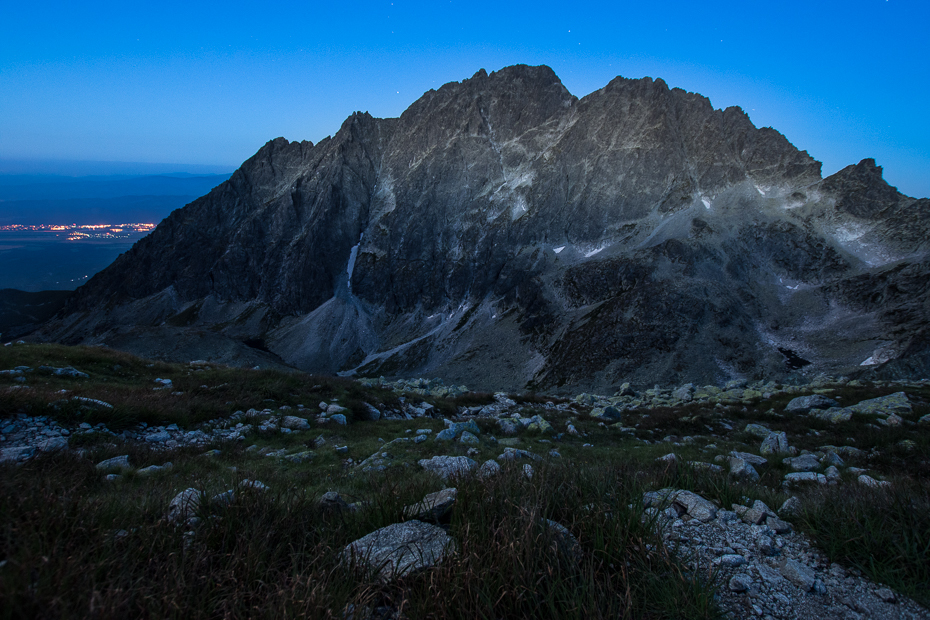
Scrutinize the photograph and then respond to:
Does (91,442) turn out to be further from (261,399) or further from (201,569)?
(201,569)

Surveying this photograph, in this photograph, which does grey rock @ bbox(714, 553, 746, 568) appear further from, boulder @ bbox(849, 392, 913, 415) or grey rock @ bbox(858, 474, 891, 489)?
boulder @ bbox(849, 392, 913, 415)

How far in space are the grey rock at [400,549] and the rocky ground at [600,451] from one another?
0.7 inches

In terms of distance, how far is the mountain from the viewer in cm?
6675

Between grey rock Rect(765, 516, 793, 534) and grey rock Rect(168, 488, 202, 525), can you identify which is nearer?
grey rock Rect(168, 488, 202, 525)

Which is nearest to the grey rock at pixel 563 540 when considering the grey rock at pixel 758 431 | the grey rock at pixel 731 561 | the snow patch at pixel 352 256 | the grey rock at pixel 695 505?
the grey rock at pixel 731 561

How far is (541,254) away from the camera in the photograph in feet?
336

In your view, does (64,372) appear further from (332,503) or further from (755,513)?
(755,513)

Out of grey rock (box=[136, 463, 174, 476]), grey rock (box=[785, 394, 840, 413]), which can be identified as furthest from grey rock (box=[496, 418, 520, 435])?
grey rock (box=[785, 394, 840, 413])

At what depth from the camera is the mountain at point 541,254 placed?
66.8m

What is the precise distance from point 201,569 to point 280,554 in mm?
610

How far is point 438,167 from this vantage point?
12431 centimetres

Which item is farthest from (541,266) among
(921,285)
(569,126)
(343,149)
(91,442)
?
(91,442)

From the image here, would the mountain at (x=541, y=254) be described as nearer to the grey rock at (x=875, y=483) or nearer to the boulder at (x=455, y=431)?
the boulder at (x=455, y=431)

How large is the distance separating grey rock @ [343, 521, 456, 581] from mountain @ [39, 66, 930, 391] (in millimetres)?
62305
